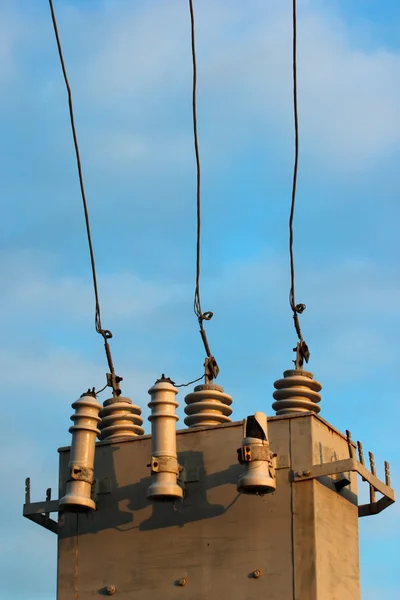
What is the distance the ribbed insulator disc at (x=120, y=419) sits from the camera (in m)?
30.1

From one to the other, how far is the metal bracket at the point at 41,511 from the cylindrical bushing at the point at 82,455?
1061 mm

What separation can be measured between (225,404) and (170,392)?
146 cm

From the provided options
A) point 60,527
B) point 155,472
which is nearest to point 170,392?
point 155,472

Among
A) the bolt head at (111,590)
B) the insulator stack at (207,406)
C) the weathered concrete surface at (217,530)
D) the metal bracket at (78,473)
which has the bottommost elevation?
the bolt head at (111,590)

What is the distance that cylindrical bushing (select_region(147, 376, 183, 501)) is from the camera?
91.1ft

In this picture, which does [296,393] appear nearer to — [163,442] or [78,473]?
[163,442]

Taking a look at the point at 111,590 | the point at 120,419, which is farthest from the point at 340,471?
the point at 120,419

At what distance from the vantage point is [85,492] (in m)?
28.6

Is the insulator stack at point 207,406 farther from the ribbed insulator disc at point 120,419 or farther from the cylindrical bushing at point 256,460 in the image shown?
the cylindrical bushing at point 256,460

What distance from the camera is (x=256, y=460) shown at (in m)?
27.3

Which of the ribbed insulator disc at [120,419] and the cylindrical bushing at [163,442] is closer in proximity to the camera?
the cylindrical bushing at [163,442]

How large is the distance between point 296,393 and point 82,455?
3.54 meters

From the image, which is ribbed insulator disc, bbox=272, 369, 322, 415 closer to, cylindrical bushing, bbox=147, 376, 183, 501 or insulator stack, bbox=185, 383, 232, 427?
insulator stack, bbox=185, 383, 232, 427

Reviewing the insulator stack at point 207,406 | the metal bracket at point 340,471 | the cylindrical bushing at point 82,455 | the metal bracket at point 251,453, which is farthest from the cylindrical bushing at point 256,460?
the cylindrical bushing at point 82,455
